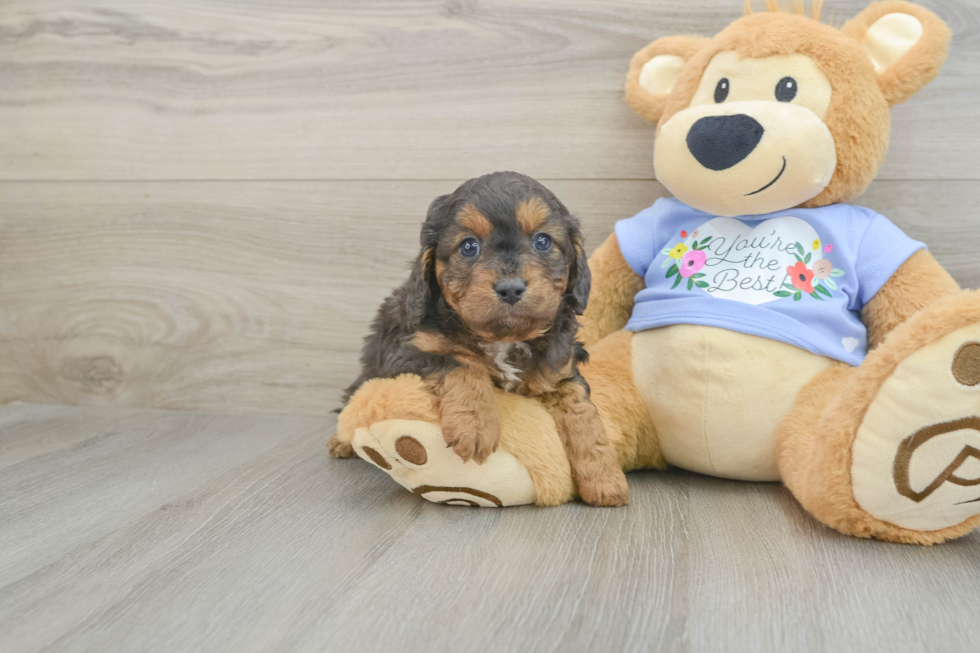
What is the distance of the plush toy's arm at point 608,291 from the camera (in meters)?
1.80

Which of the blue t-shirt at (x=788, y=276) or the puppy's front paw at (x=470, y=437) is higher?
the blue t-shirt at (x=788, y=276)

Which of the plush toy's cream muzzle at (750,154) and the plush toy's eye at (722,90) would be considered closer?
the plush toy's cream muzzle at (750,154)

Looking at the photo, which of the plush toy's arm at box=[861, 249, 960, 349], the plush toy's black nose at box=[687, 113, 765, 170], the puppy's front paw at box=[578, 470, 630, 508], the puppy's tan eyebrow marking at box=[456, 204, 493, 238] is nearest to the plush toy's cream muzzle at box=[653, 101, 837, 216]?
the plush toy's black nose at box=[687, 113, 765, 170]

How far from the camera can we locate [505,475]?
4.68ft

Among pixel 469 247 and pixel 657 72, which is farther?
pixel 657 72

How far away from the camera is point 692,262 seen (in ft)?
5.39

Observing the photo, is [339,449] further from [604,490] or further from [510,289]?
[510,289]

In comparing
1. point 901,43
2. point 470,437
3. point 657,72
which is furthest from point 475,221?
point 901,43

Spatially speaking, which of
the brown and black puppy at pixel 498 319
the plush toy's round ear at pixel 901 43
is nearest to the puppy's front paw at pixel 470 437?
the brown and black puppy at pixel 498 319

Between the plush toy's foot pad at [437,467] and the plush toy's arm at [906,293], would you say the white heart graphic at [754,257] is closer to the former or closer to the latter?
the plush toy's arm at [906,293]

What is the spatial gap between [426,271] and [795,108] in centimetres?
84

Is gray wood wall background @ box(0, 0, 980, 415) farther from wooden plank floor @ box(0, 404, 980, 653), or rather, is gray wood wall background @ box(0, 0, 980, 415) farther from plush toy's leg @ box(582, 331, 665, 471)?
wooden plank floor @ box(0, 404, 980, 653)

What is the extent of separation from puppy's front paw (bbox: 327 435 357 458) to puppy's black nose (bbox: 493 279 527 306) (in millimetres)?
838

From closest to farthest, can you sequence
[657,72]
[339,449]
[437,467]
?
1. [437,467]
2. [657,72]
3. [339,449]
